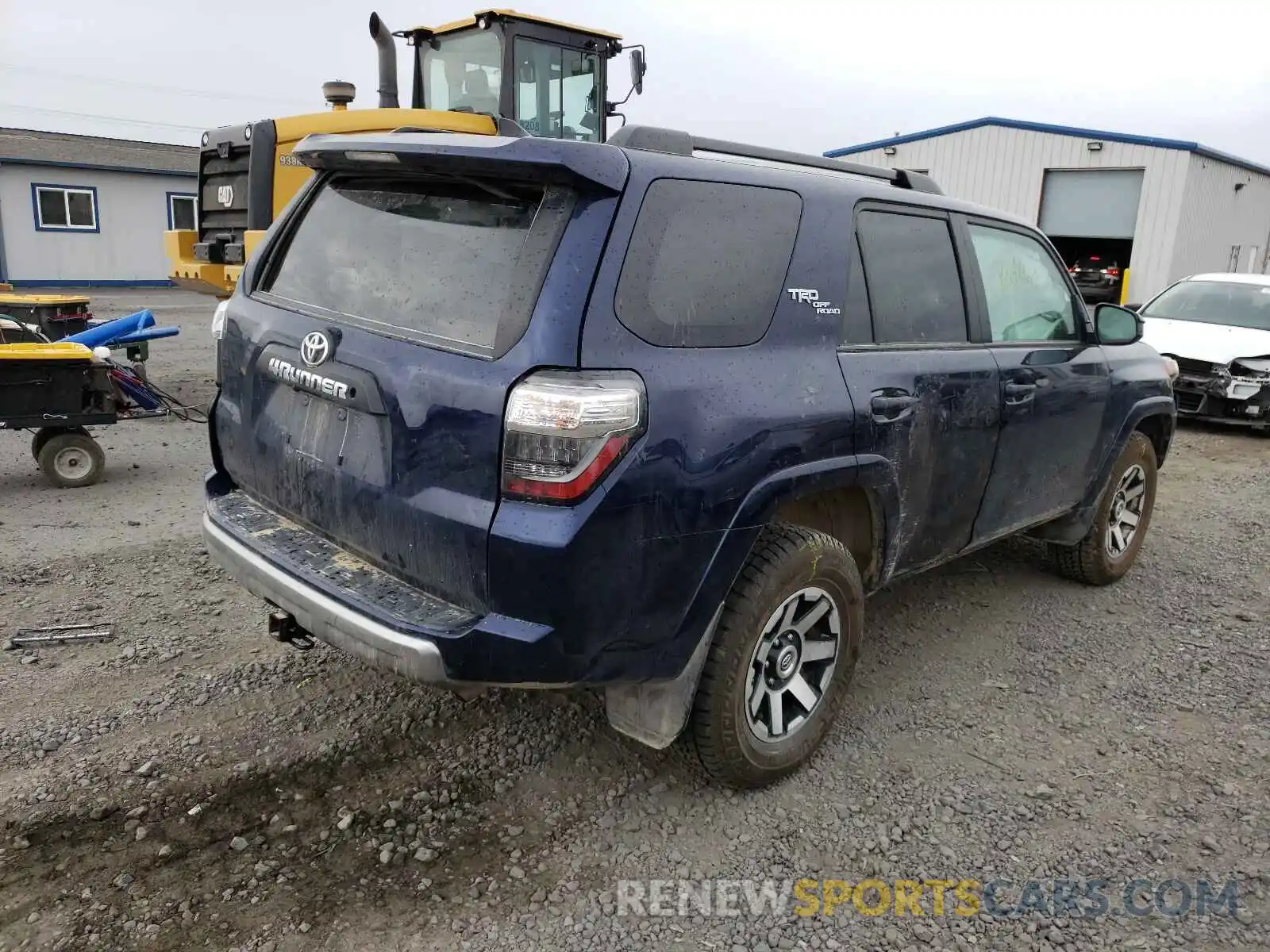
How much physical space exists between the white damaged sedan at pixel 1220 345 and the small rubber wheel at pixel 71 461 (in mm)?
9773

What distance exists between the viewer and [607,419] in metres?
2.46

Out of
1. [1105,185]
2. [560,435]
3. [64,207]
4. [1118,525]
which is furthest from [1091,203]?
[64,207]

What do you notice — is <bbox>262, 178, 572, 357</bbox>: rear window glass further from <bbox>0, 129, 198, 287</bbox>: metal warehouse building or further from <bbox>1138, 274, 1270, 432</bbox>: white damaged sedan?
<bbox>0, 129, 198, 287</bbox>: metal warehouse building

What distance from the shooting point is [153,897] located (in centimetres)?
258

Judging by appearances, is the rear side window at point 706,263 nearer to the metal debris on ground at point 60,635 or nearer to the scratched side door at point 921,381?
the scratched side door at point 921,381

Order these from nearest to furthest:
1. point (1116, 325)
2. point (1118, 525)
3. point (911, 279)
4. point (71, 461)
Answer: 1. point (911, 279)
2. point (1116, 325)
3. point (1118, 525)
4. point (71, 461)

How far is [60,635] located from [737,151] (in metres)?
3.44

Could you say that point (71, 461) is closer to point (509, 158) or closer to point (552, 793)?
point (552, 793)

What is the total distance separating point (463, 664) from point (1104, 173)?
23660 mm

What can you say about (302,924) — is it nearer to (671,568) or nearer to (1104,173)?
(671,568)

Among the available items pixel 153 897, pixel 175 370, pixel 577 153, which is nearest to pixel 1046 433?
pixel 577 153

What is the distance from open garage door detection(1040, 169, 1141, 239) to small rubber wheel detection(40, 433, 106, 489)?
20.5 meters

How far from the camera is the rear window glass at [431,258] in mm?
2598

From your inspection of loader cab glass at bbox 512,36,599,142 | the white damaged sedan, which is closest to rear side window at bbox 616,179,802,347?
loader cab glass at bbox 512,36,599,142
